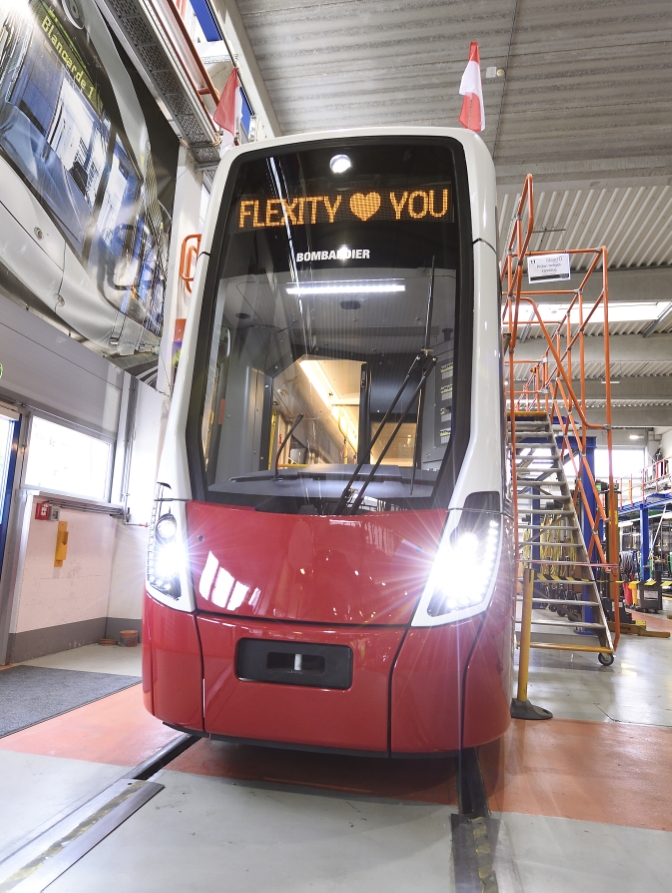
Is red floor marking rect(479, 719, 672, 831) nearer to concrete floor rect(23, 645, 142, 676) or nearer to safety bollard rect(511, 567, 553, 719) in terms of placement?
safety bollard rect(511, 567, 553, 719)

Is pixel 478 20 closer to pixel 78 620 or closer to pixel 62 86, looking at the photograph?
pixel 62 86

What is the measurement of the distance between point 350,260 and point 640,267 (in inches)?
397

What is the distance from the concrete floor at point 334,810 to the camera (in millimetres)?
1854

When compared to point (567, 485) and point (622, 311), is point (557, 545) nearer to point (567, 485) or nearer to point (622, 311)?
point (567, 485)

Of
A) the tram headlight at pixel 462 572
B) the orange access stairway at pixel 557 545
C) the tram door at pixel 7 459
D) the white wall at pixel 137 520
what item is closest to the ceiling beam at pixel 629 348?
the orange access stairway at pixel 557 545

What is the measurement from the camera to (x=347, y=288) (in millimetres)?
2889

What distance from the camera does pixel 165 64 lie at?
4484 millimetres

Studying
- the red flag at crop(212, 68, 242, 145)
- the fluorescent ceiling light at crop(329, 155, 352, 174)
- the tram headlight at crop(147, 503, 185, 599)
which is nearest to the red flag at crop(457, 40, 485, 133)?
the fluorescent ceiling light at crop(329, 155, 352, 174)

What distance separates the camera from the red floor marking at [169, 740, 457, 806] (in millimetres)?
2514

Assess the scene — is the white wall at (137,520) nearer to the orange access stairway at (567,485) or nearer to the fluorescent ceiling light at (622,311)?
the orange access stairway at (567,485)

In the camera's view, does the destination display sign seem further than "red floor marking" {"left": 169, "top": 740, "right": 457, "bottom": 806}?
Yes

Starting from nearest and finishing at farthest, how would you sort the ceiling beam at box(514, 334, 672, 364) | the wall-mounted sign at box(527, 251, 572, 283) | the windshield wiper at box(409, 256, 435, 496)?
the windshield wiper at box(409, 256, 435, 496) → the wall-mounted sign at box(527, 251, 572, 283) → the ceiling beam at box(514, 334, 672, 364)

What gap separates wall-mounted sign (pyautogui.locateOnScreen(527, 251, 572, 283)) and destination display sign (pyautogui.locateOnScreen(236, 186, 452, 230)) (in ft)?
11.4

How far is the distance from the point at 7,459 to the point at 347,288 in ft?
11.8
